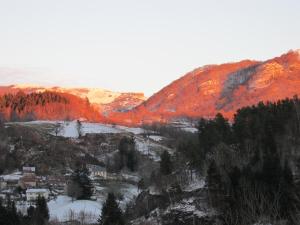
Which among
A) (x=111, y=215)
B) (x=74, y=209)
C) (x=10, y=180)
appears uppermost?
(x=111, y=215)

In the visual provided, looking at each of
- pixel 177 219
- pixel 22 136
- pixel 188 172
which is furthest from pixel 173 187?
pixel 22 136

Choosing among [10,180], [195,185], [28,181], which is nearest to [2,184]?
[10,180]

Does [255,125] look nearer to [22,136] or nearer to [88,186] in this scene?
[88,186]

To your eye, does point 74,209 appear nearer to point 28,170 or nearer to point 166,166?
point 166,166

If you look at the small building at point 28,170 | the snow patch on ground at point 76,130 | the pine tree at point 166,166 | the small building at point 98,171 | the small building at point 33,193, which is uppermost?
the snow patch on ground at point 76,130

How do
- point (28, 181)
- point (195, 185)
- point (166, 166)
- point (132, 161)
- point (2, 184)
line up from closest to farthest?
point (195, 185) → point (166, 166) → point (2, 184) → point (28, 181) → point (132, 161)

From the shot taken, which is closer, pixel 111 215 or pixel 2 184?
pixel 111 215

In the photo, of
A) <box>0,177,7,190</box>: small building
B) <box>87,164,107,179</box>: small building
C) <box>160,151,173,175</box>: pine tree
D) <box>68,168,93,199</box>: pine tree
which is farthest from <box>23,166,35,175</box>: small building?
<box>160,151,173,175</box>: pine tree

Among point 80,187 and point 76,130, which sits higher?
point 76,130

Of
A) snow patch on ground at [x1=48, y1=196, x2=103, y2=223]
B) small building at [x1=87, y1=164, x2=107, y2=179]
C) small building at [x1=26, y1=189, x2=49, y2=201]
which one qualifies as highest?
small building at [x1=87, y1=164, x2=107, y2=179]

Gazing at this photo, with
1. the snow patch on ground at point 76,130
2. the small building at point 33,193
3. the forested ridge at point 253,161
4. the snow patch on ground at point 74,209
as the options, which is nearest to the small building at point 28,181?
the small building at point 33,193

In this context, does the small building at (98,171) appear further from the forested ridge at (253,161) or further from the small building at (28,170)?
the forested ridge at (253,161)

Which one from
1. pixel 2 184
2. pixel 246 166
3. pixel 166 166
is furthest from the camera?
pixel 2 184

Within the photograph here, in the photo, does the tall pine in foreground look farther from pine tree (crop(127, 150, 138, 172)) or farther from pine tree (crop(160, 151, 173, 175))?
pine tree (crop(127, 150, 138, 172))
